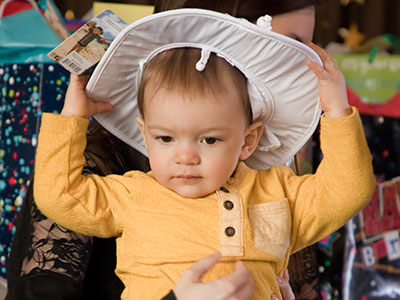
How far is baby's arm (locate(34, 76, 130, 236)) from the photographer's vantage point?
1118 millimetres

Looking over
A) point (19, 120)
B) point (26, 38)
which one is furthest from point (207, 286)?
point (26, 38)

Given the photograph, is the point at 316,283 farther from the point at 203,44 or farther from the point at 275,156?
the point at 203,44

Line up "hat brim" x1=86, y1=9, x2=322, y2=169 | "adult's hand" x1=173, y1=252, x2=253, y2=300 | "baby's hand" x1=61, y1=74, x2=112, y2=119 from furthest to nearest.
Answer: "baby's hand" x1=61, y1=74, x2=112, y2=119
"hat brim" x1=86, y1=9, x2=322, y2=169
"adult's hand" x1=173, y1=252, x2=253, y2=300

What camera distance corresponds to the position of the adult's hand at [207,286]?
3.13ft

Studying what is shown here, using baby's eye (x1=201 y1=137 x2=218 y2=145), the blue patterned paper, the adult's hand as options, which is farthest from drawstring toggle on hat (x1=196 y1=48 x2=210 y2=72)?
the blue patterned paper

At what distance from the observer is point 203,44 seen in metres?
1.11

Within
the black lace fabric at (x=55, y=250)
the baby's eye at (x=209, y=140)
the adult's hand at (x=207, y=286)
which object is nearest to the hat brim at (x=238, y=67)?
the baby's eye at (x=209, y=140)

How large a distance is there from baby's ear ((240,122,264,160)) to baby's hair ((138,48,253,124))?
6cm

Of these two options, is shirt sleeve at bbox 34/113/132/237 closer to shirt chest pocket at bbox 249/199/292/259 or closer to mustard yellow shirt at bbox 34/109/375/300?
mustard yellow shirt at bbox 34/109/375/300

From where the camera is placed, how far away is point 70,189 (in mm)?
1122

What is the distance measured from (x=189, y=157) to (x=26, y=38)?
794 mm

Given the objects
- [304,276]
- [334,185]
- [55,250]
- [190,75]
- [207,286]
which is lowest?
[304,276]

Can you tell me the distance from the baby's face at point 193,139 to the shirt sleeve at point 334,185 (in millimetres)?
162

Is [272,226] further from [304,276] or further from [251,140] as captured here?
[304,276]
